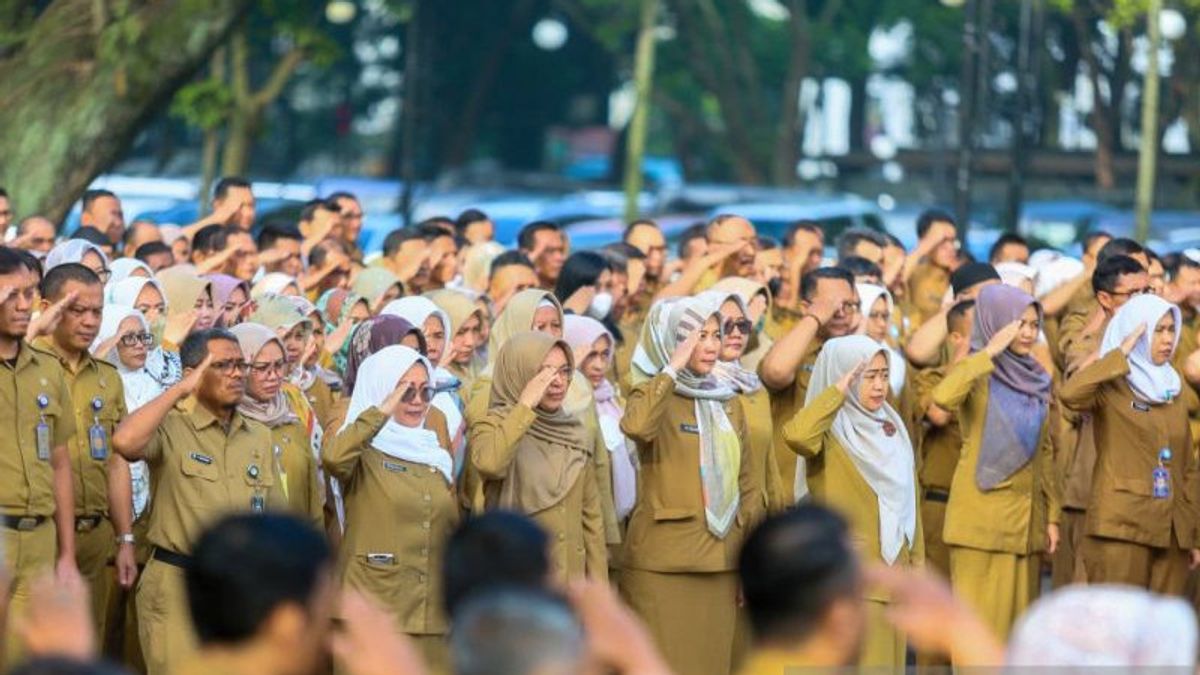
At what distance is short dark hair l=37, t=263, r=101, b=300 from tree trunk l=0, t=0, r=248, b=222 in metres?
6.34

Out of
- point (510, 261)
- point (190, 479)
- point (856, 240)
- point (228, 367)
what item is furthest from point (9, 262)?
point (856, 240)

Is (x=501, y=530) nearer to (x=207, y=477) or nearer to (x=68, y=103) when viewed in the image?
(x=207, y=477)

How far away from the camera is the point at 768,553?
5.68 m

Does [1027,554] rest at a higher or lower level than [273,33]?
lower

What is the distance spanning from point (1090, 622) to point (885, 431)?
6382mm

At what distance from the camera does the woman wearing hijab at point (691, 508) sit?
37.1 ft

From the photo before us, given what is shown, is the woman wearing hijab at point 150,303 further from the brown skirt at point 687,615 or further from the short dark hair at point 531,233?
the short dark hair at point 531,233

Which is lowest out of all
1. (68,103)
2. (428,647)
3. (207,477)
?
(428,647)

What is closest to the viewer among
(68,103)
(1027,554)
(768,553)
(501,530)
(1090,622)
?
(1090,622)

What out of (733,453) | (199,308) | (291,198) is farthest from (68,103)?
(291,198)

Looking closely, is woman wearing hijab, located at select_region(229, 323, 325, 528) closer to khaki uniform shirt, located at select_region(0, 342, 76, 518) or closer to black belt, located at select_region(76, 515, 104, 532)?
khaki uniform shirt, located at select_region(0, 342, 76, 518)

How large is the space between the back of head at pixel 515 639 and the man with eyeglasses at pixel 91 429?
565 centimetres

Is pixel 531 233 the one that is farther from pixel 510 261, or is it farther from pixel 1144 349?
pixel 1144 349

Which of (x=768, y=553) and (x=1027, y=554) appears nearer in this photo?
(x=768, y=553)
